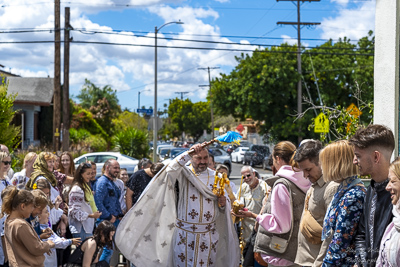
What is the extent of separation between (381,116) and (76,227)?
4786 mm

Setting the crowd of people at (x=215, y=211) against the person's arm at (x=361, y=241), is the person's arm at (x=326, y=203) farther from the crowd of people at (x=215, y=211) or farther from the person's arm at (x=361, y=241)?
the person's arm at (x=361, y=241)

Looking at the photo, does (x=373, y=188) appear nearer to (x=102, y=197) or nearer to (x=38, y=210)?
(x=38, y=210)

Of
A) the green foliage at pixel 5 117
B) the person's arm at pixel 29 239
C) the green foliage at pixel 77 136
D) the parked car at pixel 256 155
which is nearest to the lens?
the person's arm at pixel 29 239

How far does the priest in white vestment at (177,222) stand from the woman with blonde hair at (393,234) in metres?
2.95

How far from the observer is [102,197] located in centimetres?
838

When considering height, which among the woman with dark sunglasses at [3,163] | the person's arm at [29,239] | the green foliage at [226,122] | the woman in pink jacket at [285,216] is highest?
the green foliage at [226,122]

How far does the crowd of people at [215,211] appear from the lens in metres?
3.34

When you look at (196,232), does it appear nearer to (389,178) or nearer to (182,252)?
(182,252)

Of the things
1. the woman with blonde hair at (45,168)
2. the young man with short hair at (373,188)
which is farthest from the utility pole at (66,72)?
the young man with short hair at (373,188)

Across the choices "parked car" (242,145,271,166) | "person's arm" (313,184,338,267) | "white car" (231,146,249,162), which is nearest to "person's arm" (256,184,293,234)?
"person's arm" (313,184,338,267)

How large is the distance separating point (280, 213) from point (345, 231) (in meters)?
1.30

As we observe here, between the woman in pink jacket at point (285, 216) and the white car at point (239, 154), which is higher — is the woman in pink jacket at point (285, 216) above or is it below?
above

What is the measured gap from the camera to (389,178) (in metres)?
3.11

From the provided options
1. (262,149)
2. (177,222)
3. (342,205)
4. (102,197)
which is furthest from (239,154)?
(342,205)
